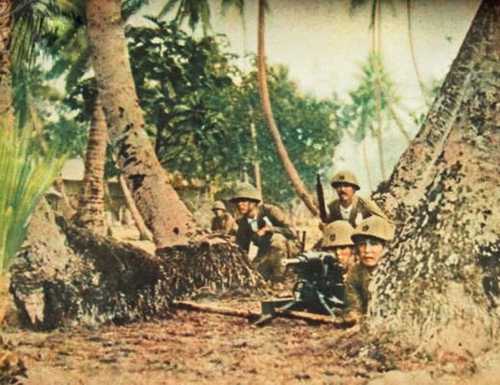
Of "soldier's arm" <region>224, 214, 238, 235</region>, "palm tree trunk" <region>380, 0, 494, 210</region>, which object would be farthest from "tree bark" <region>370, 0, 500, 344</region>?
"soldier's arm" <region>224, 214, 238, 235</region>

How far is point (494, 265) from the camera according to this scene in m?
3.75

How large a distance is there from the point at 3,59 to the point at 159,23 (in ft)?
2.80

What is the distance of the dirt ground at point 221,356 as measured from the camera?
3.54 meters

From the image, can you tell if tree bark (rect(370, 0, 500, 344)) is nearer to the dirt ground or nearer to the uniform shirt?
the dirt ground

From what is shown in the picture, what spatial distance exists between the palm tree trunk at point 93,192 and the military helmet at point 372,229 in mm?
1355

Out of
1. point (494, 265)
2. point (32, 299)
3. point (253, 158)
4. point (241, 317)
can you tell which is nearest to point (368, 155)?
point (253, 158)

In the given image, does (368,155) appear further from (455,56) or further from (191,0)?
(191,0)

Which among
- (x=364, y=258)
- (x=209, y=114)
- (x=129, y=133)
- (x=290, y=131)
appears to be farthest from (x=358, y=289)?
(x=129, y=133)

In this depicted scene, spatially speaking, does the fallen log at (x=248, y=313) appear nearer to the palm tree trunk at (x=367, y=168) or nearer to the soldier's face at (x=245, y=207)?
the soldier's face at (x=245, y=207)

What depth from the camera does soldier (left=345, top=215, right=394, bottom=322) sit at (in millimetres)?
3711

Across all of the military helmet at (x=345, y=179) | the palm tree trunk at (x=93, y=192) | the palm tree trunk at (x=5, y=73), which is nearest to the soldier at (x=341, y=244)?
the military helmet at (x=345, y=179)

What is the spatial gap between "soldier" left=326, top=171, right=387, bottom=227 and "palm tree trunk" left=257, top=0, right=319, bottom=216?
11 centimetres

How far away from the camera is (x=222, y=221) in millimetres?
3771

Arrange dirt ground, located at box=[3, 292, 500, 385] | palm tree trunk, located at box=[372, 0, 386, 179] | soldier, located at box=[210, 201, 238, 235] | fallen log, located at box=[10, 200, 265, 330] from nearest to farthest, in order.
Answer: dirt ground, located at box=[3, 292, 500, 385] → fallen log, located at box=[10, 200, 265, 330] → soldier, located at box=[210, 201, 238, 235] → palm tree trunk, located at box=[372, 0, 386, 179]
